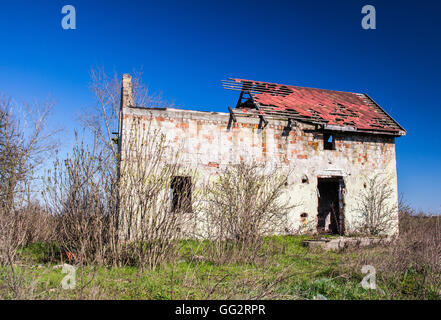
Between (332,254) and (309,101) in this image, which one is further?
(309,101)

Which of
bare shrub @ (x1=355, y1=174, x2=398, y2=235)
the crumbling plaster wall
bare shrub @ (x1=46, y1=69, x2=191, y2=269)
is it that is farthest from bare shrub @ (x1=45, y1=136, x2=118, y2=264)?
bare shrub @ (x1=355, y1=174, x2=398, y2=235)

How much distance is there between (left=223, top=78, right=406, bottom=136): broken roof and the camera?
13070mm

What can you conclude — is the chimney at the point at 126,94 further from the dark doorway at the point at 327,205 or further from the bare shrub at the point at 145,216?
the dark doorway at the point at 327,205

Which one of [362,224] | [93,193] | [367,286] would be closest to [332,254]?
[367,286]

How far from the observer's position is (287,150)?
41.2 ft

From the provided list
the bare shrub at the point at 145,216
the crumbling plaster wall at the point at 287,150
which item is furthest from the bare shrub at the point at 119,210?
the crumbling plaster wall at the point at 287,150

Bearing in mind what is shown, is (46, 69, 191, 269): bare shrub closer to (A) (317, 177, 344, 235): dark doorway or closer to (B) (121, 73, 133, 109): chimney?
(B) (121, 73, 133, 109): chimney

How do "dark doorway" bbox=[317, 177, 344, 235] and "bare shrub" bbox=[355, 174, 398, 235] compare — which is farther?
"dark doorway" bbox=[317, 177, 344, 235]

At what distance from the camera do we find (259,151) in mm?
12211

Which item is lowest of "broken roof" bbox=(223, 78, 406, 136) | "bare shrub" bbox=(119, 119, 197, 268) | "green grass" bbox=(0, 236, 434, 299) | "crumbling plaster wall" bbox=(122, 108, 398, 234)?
"green grass" bbox=(0, 236, 434, 299)

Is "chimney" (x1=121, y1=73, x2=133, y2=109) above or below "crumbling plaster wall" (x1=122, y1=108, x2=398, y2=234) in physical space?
above
